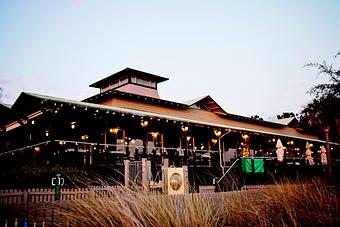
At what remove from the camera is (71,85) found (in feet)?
110

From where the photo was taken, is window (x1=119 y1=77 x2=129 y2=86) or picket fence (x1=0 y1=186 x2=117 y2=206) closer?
picket fence (x1=0 y1=186 x2=117 y2=206)

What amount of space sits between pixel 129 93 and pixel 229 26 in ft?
25.1

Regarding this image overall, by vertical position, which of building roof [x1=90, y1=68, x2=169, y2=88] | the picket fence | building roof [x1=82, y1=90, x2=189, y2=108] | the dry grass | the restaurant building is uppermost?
building roof [x1=90, y1=68, x2=169, y2=88]

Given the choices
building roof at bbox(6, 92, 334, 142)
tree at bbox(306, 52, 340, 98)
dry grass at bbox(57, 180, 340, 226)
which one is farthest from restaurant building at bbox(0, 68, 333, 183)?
dry grass at bbox(57, 180, 340, 226)

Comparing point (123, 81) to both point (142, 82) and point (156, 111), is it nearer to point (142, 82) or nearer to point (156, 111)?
point (142, 82)

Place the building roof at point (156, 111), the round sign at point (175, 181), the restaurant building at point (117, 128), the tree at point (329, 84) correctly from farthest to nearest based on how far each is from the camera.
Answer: the restaurant building at point (117, 128)
the building roof at point (156, 111)
the tree at point (329, 84)
the round sign at point (175, 181)

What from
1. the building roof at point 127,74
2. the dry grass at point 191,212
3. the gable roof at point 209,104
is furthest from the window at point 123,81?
the dry grass at point 191,212

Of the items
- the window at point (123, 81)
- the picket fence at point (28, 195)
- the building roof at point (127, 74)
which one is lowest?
the picket fence at point (28, 195)

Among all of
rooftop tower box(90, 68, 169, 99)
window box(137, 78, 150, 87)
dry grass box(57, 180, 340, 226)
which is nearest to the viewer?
dry grass box(57, 180, 340, 226)

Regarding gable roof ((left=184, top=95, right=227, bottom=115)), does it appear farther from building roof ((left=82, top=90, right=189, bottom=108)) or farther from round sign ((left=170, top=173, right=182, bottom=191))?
round sign ((left=170, top=173, right=182, bottom=191))

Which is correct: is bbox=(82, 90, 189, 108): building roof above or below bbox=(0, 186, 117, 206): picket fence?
above

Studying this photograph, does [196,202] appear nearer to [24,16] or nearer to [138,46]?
[24,16]

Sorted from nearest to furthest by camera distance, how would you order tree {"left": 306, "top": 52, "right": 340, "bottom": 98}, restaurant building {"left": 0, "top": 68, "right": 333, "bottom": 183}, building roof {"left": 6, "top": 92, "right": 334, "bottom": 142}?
tree {"left": 306, "top": 52, "right": 340, "bottom": 98}, building roof {"left": 6, "top": 92, "right": 334, "bottom": 142}, restaurant building {"left": 0, "top": 68, "right": 333, "bottom": 183}

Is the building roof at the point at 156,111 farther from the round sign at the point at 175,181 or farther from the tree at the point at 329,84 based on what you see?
the tree at the point at 329,84
